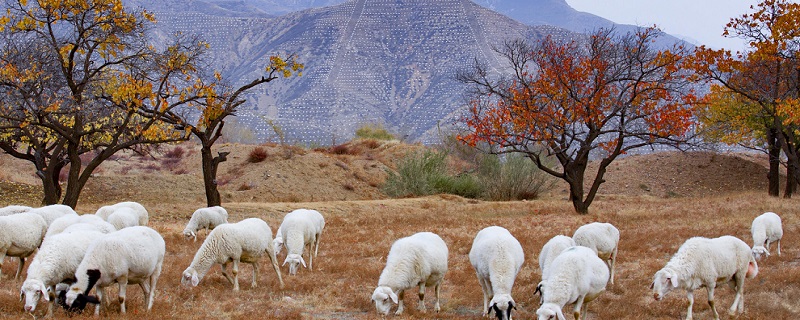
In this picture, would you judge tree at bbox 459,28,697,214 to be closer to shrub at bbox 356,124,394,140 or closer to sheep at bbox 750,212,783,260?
sheep at bbox 750,212,783,260

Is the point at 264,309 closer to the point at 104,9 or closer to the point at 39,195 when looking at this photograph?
the point at 104,9

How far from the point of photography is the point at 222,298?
11.4 meters

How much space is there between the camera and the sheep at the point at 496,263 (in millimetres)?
9922

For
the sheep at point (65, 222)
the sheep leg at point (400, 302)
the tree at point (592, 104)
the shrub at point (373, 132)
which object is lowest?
the shrub at point (373, 132)

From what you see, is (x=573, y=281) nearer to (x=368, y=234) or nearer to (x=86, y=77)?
(x=368, y=234)

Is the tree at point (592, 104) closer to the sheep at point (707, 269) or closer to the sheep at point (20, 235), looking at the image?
the sheep at point (707, 269)

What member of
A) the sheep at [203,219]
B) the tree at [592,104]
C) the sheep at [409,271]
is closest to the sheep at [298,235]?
the sheep at [409,271]

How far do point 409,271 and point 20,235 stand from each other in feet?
22.9

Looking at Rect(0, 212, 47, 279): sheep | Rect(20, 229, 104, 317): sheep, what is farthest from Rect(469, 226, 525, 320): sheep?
Rect(0, 212, 47, 279): sheep

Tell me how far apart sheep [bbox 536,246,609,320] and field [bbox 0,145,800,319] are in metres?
1.03

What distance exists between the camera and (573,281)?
9336mm

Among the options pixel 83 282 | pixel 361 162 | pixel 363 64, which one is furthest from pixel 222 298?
pixel 363 64

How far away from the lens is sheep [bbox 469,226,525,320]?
32.6 ft

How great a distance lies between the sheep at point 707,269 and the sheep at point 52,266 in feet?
27.0
